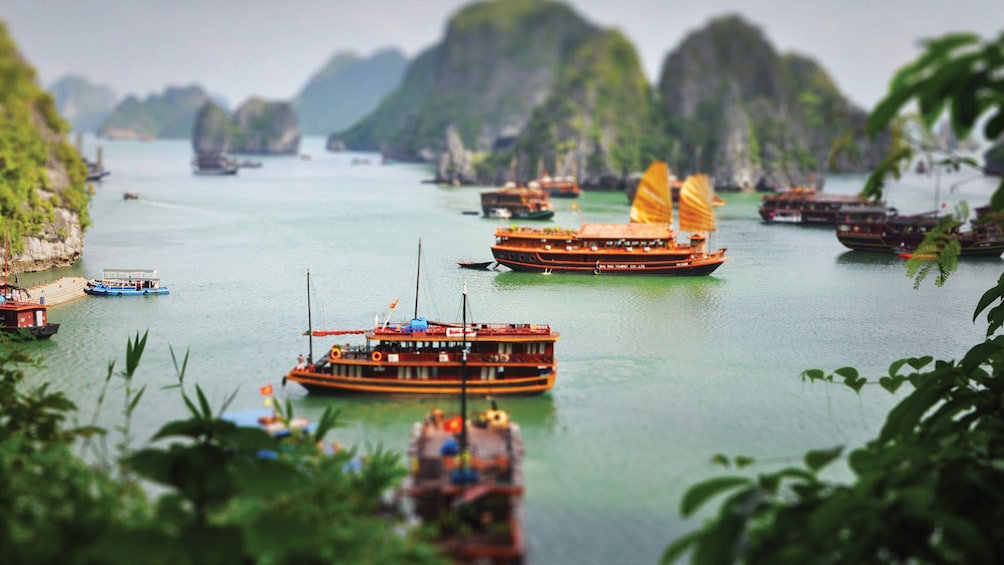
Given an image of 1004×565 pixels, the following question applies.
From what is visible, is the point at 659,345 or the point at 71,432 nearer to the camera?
the point at 71,432

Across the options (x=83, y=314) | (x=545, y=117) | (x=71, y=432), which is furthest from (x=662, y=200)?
(x=545, y=117)

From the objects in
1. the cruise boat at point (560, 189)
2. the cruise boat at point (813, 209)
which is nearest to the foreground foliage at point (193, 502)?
the cruise boat at point (813, 209)

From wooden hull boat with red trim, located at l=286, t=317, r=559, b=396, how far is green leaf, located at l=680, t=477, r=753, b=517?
16.9 metres

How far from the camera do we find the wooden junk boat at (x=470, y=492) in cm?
1229

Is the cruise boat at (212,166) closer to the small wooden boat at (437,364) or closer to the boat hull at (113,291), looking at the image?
the boat hull at (113,291)

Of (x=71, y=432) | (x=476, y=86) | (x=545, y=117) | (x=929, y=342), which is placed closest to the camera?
(x=71, y=432)

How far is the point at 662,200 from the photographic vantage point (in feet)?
177

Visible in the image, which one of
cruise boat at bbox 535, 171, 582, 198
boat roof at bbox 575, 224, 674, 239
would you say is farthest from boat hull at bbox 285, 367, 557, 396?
cruise boat at bbox 535, 171, 582, 198

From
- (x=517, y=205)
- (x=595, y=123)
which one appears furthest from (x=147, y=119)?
(x=517, y=205)

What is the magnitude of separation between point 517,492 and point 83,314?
24.0m

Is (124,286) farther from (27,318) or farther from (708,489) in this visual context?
(708,489)

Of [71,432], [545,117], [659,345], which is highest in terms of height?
[545,117]

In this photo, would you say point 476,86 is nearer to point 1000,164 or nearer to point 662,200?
point 1000,164

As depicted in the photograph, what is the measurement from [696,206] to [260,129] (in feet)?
508
